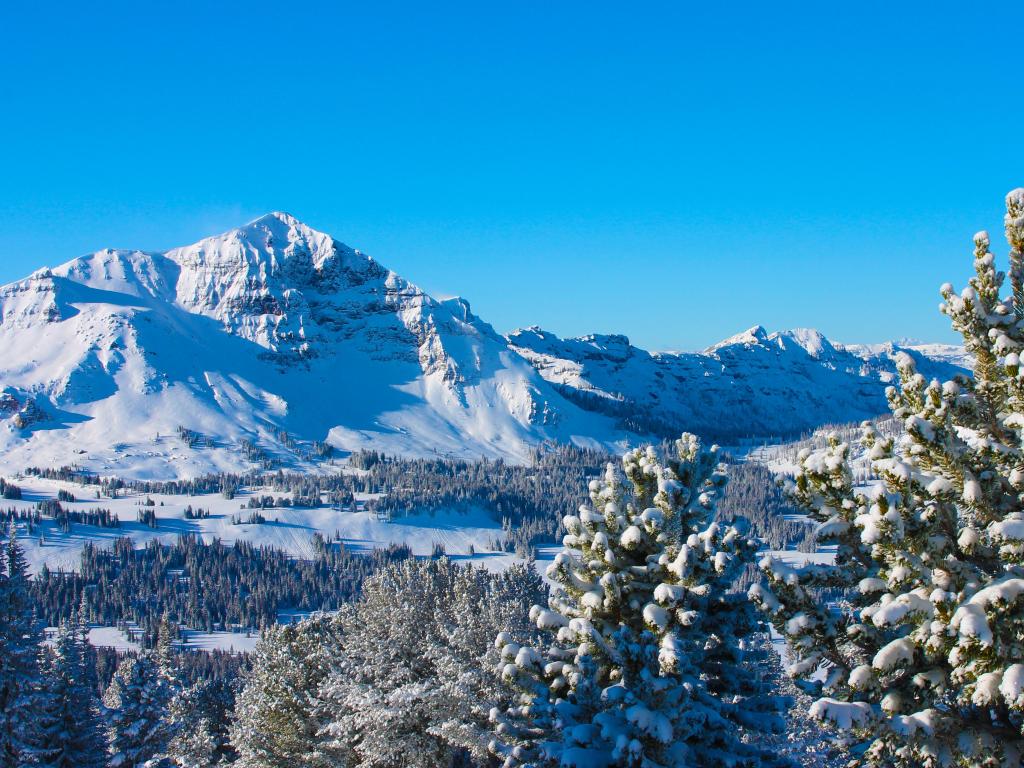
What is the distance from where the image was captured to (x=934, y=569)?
10.8 meters

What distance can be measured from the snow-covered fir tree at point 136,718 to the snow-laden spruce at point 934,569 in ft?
156

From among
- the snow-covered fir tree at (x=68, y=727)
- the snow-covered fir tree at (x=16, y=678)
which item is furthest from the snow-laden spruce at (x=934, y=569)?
the snow-covered fir tree at (x=68, y=727)

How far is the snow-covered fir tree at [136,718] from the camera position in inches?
1858

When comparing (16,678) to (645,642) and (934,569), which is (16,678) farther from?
(934,569)

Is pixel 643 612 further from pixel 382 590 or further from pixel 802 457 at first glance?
pixel 382 590

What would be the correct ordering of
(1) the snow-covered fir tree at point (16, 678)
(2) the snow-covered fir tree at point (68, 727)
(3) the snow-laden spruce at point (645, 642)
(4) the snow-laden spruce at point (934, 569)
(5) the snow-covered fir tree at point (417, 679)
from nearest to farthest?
(4) the snow-laden spruce at point (934, 569) < (3) the snow-laden spruce at point (645, 642) < (5) the snow-covered fir tree at point (417, 679) < (1) the snow-covered fir tree at point (16, 678) < (2) the snow-covered fir tree at point (68, 727)

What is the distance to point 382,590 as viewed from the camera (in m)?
38.0

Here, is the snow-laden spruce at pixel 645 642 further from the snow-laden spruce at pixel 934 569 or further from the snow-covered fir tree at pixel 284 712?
the snow-covered fir tree at pixel 284 712

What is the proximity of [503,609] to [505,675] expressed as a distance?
51.9 feet

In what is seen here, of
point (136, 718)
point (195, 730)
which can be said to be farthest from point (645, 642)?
point (136, 718)

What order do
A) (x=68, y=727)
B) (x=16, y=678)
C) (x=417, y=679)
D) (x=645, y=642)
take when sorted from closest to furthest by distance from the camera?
(x=645, y=642), (x=16, y=678), (x=417, y=679), (x=68, y=727)

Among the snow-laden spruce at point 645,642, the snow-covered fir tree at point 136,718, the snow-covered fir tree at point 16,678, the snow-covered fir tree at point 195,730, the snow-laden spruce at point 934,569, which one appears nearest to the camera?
the snow-laden spruce at point 934,569

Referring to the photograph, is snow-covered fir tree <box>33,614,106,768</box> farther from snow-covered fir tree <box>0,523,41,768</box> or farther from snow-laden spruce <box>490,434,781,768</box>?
snow-laden spruce <box>490,434,781,768</box>

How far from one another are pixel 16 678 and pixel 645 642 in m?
25.2
